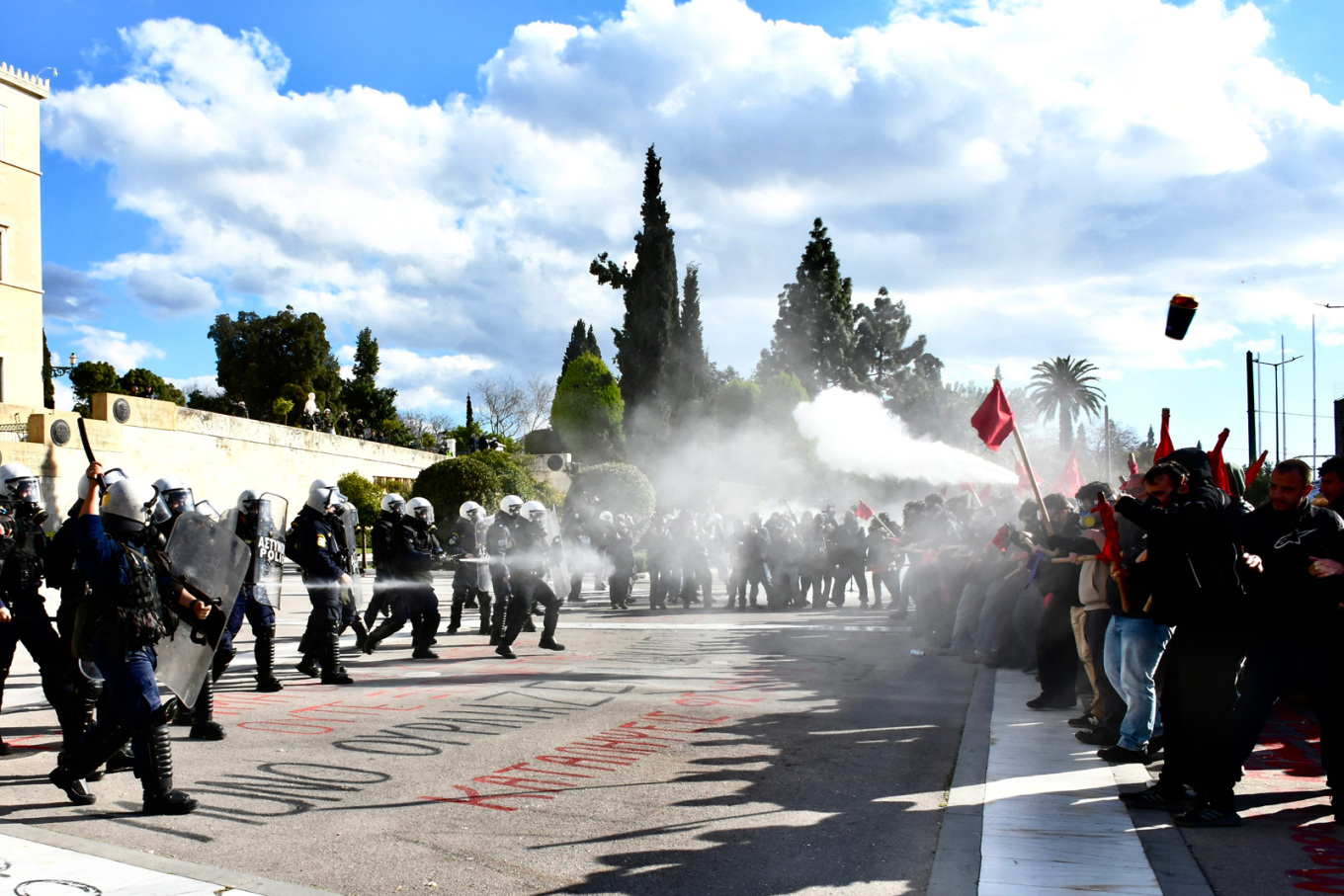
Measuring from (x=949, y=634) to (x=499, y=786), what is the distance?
7.31 meters

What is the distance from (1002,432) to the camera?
8.66 m

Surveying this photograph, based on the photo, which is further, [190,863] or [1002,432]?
[1002,432]

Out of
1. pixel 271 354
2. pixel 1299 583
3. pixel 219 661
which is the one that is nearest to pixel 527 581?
pixel 219 661

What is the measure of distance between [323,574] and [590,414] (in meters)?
36.6

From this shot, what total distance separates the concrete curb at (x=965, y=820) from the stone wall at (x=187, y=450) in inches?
847

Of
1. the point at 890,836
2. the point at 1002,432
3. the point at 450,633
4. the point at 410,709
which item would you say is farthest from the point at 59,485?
the point at 890,836

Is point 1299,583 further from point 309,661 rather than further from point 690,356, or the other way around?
point 690,356

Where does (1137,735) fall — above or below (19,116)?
below

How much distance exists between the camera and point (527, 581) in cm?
1038

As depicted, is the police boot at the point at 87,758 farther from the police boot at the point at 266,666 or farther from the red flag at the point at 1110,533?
the red flag at the point at 1110,533

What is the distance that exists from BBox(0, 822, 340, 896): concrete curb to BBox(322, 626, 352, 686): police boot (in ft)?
13.5

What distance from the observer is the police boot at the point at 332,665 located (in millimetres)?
8656

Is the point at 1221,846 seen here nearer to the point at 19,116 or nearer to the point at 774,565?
the point at 774,565

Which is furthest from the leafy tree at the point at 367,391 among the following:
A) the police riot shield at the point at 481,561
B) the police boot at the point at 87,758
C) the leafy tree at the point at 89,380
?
the police boot at the point at 87,758
